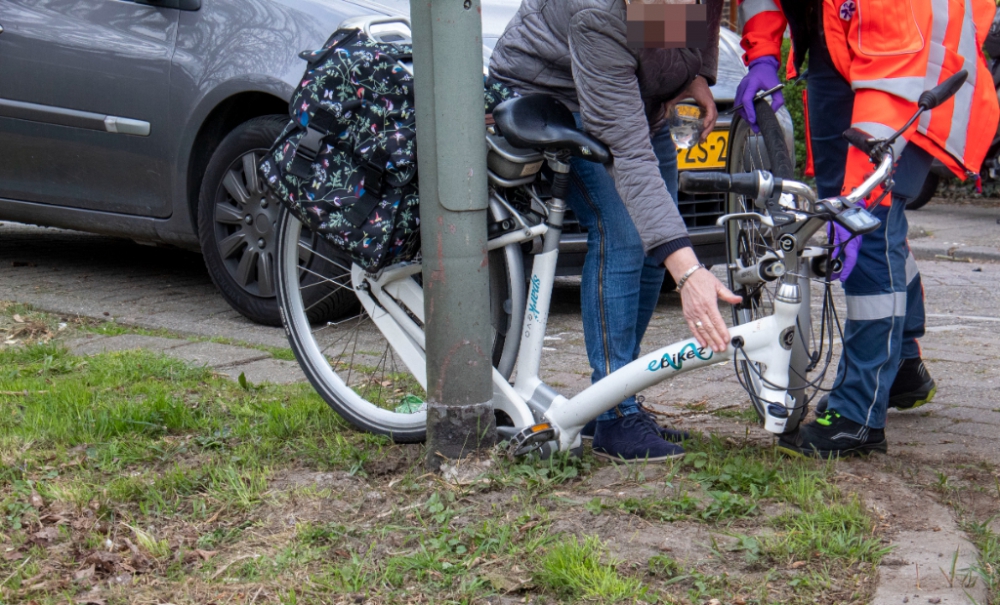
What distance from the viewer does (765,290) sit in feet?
9.89

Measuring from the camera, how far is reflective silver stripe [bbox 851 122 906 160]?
9.29 feet

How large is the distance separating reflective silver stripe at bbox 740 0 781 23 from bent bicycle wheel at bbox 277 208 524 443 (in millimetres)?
1015

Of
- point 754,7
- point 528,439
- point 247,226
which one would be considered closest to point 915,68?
point 754,7

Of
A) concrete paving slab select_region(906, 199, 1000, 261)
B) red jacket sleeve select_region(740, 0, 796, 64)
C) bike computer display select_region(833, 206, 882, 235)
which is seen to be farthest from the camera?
concrete paving slab select_region(906, 199, 1000, 261)

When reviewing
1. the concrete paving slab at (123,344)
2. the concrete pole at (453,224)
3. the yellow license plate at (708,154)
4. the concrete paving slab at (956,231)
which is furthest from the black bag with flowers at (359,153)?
the concrete paving slab at (956,231)

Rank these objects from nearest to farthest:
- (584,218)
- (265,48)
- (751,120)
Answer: (584,218) < (751,120) < (265,48)

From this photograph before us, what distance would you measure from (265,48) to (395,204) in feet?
7.07

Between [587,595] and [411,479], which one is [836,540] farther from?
[411,479]

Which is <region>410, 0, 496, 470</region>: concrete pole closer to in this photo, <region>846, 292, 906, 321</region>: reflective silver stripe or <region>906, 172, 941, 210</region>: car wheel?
<region>846, 292, 906, 321</region>: reflective silver stripe

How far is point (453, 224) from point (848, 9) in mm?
1131

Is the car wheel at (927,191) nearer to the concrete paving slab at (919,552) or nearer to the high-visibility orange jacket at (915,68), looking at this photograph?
the high-visibility orange jacket at (915,68)

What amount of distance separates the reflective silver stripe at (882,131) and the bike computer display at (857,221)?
0.34 m

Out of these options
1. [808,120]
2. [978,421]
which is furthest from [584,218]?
→ [978,421]

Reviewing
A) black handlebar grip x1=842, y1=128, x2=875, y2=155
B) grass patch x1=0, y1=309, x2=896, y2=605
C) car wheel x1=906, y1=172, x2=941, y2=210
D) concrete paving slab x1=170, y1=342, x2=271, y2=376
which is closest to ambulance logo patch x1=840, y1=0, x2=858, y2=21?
black handlebar grip x1=842, y1=128, x2=875, y2=155
